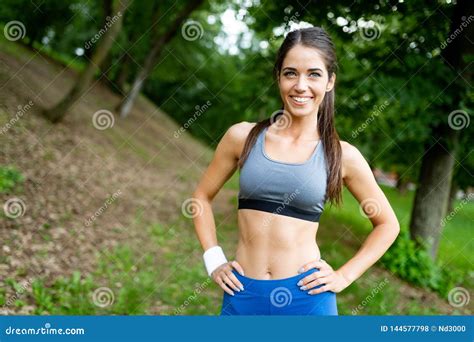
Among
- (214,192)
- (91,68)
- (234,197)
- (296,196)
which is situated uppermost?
(296,196)

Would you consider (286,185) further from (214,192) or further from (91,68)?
(91,68)

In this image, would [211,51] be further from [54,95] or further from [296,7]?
[296,7]

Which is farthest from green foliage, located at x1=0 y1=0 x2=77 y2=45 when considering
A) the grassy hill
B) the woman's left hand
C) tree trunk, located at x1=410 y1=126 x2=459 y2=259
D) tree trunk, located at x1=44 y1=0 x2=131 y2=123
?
the woman's left hand

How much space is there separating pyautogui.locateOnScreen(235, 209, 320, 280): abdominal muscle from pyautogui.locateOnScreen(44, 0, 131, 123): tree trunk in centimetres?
858

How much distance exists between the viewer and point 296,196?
6.95 feet

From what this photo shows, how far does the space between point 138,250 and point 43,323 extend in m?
Answer: 4.04

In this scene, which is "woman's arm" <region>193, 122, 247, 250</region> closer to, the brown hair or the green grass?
the brown hair

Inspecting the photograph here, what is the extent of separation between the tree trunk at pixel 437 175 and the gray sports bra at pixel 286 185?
504 cm

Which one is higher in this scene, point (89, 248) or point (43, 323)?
point (43, 323)

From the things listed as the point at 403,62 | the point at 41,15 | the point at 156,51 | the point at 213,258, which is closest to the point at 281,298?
the point at 213,258

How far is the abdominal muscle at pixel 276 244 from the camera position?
7.13ft

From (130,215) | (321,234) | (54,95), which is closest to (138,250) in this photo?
(130,215)

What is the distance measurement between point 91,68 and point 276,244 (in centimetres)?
887

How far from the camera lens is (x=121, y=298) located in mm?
5273
